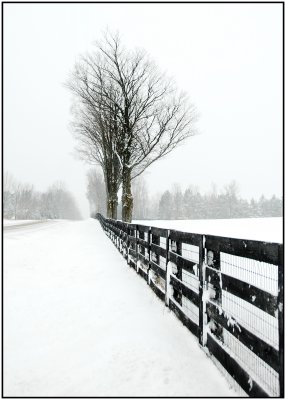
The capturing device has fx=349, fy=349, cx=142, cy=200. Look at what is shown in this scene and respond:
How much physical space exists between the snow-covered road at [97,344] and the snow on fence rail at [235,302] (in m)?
0.26

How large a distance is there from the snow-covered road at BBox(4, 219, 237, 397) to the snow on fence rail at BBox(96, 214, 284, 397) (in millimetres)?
256

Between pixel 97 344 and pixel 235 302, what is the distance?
2013 millimetres

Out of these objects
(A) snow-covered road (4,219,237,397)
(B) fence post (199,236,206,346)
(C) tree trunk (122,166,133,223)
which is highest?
(C) tree trunk (122,166,133,223)

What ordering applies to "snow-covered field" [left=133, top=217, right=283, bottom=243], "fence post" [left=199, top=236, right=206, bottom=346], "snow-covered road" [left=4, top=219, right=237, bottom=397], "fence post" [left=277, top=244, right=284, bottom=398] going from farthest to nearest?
1. "snow-covered field" [left=133, top=217, right=283, bottom=243]
2. "fence post" [left=199, top=236, right=206, bottom=346]
3. "snow-covered road" [left=4, top=219, right=237, bottom=397]
4. "fence post" [left=277, top=244, right=284, bottom=398]

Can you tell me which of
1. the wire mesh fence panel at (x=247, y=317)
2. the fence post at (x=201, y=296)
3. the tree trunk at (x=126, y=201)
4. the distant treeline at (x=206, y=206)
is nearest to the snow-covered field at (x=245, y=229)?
the tree trunk at (x=126, y=201)

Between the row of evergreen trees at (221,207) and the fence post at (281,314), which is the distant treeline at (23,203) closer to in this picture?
the row of evergreen trees at (221,207)

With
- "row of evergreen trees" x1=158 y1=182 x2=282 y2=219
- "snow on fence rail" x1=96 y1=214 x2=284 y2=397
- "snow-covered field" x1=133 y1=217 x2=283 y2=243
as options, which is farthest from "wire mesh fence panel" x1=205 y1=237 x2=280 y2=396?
"row of evergreen trees" x1=158 y1=182 x2=282 y2=219

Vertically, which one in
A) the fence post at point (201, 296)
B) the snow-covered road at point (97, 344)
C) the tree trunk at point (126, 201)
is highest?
the tree trunk at point (126, 201)

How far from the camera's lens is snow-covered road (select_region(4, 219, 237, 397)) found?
11.4 feet

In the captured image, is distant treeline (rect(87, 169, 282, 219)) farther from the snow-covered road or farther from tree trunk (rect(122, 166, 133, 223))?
the snow-covered road

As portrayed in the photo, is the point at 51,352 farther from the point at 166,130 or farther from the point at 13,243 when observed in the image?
the point at 166,130

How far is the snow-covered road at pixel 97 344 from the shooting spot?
348cm

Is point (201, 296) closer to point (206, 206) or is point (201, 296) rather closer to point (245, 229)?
point (245, 229)

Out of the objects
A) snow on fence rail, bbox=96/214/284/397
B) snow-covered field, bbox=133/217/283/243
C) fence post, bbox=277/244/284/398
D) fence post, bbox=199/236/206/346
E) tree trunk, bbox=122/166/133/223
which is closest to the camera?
fence post, bbox=277/244/284/398
